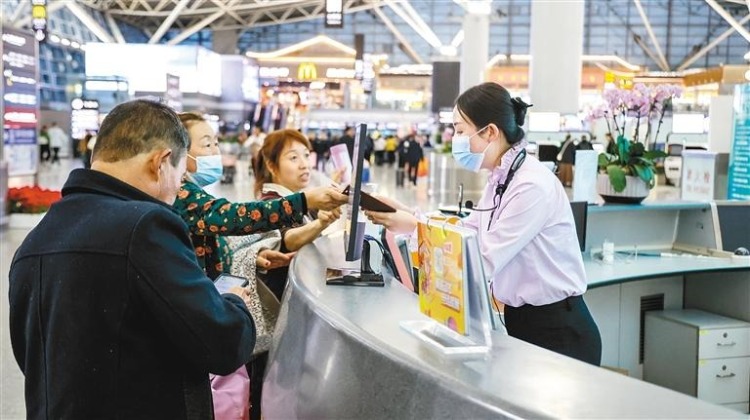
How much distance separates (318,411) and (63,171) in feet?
94.4

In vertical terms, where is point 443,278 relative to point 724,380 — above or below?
above

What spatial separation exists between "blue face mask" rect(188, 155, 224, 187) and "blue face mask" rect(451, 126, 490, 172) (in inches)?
36.8

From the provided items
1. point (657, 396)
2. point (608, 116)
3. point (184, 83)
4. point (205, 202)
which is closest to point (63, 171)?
point (184, 83)

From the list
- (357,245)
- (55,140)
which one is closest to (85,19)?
(55,140)

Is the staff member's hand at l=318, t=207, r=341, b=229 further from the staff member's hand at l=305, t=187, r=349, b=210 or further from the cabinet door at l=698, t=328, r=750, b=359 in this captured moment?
the cabinet door at l=698, t=328, r=750, b=359

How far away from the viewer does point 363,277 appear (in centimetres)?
244

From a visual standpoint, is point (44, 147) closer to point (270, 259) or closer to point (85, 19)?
point (85, 19)

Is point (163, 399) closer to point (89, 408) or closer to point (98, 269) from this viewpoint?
point (89, 408)

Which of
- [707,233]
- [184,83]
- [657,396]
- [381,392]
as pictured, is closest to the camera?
[657,396]

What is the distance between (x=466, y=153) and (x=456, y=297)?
149 centimetres

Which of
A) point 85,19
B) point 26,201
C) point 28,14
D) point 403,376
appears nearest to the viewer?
point 403,376

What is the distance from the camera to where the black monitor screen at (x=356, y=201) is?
7.71 feet

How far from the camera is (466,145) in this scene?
3.10 metres

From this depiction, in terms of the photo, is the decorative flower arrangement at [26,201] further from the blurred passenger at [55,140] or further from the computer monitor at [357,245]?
the blurred passenger at [55,140]
